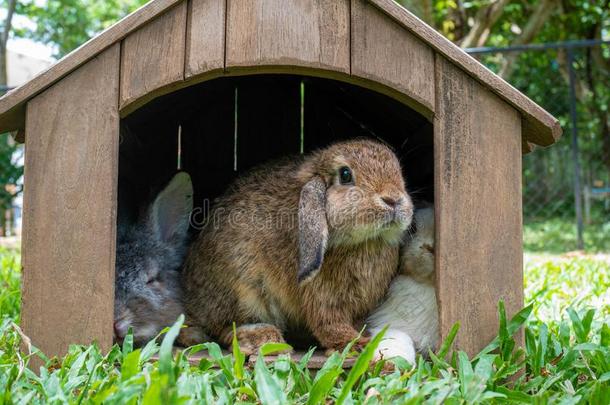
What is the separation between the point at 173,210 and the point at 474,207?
1625mm

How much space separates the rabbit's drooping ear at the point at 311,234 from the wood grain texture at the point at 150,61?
70 cm

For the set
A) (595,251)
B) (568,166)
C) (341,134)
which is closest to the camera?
(341,134)

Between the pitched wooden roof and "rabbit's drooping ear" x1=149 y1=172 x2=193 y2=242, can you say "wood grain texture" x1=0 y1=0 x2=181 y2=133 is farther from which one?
"rabbit's drooping ear" x1=149 y1=172 x2=193 y2=242

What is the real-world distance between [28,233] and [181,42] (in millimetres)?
936

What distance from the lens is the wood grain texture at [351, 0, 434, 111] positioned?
2512 millimetres

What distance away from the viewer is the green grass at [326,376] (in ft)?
6.21

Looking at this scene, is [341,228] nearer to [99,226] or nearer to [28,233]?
[99,226]

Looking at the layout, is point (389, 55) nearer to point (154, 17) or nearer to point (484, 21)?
point (154, 17)

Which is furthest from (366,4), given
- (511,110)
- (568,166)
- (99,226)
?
(568,166)

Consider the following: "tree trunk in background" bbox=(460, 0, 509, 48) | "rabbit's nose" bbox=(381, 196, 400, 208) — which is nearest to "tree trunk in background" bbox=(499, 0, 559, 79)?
"tree trunk in background" bbox=(460, 0, 509, 48)

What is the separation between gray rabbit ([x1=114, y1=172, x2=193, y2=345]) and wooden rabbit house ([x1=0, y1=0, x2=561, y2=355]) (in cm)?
42

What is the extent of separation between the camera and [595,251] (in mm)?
8281

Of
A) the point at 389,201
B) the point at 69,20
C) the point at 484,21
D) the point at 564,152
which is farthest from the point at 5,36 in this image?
the point at 564,152

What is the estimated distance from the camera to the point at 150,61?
8.17 feet
